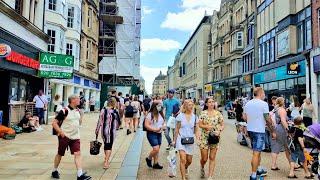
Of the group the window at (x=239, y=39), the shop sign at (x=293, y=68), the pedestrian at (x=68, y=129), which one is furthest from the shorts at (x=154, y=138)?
the window at (x=239, y=39)

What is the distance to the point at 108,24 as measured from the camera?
163 feet

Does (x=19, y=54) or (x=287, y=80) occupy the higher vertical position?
(x=19, y=54)

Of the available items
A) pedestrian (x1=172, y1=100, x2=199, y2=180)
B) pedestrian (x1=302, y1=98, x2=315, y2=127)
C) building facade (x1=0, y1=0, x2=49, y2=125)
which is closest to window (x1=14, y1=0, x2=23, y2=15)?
building facade (x1=0, y1=0, x2=49, y2=125)

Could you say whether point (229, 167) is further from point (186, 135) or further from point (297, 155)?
point (186, 135)

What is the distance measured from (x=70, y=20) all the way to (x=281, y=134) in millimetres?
25617

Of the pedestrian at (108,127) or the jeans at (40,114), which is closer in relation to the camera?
the pedestrian at (108,127)

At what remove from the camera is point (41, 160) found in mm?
9211

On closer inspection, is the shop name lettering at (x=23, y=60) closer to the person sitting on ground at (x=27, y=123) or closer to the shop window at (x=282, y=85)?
the person sitting on ground at (x=27, y=123)

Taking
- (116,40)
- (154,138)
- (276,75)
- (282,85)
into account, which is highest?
(116,40)

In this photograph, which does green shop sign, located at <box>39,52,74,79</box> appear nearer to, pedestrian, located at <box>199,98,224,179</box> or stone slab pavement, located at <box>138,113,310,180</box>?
stone slab pavement, located at <box>138,113,310,180</box>

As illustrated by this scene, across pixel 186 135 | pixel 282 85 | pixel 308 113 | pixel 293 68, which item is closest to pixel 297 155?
pixel 186 135

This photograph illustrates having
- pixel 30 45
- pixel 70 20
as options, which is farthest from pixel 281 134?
pixel 70 20

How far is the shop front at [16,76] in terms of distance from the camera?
14.5 m

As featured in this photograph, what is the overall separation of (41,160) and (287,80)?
852 inches
